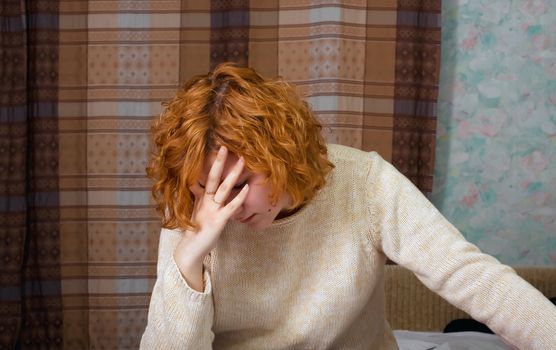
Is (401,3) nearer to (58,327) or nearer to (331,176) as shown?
(331,176)

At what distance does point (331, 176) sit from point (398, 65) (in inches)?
54.1

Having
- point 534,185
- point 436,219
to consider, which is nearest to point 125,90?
point 534,185

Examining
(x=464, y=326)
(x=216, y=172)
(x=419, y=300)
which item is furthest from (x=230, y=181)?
(x=419, y=300)

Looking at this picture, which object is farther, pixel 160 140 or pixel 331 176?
pixel 331 176

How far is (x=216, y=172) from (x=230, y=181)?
0.03 metres

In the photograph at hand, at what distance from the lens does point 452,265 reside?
45.1 inches

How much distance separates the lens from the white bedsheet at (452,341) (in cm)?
172

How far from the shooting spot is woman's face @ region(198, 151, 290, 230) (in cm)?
113

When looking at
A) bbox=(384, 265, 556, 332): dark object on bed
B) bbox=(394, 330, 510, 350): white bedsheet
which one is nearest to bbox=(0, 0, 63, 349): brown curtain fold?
bbox=(384, 265, 556, 332): dark object on bed

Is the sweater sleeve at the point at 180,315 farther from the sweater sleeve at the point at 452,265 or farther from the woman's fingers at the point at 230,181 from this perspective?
the sweater sleeve at the point at 452,265

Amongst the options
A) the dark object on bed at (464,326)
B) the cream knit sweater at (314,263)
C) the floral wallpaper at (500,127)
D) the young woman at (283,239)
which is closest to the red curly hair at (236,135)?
the young woman at (283,239)

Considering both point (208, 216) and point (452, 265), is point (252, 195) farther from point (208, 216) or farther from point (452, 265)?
point (452, 265)

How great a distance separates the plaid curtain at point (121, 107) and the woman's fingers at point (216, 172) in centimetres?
147

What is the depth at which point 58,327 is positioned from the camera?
284cm
